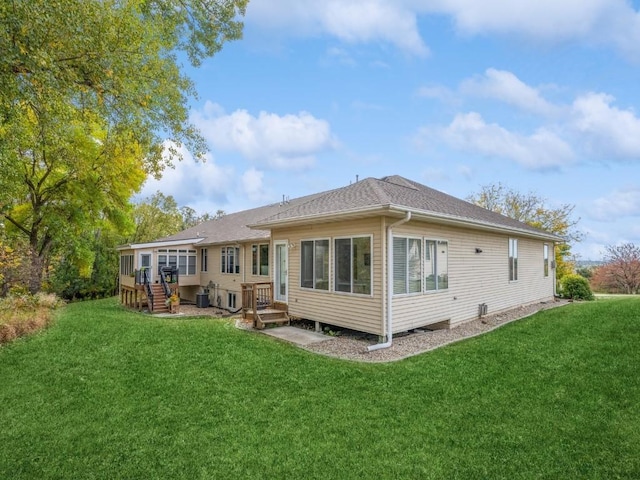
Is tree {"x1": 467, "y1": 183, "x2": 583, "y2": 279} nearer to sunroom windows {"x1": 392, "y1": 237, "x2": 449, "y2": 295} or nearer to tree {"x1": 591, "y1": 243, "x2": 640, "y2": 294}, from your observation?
tree {"x1": 591, "y1": 243, "x2": 640, "y2": 294}

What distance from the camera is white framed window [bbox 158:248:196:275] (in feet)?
56.6

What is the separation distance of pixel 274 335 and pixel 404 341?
310 centimetres

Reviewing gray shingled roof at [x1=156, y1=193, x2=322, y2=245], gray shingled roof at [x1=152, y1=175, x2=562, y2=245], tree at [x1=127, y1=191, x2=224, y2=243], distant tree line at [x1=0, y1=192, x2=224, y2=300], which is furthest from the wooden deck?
tree at [x1=127, y1=191, x2=224, y2=243]

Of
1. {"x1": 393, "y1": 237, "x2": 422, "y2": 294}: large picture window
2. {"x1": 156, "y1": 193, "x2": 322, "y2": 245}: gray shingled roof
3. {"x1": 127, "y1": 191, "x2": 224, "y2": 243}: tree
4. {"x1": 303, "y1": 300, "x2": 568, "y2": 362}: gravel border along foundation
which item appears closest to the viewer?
{"x1": 303, "y1": 300, "x2": 568, "y2": 362}: gravel border along foundation

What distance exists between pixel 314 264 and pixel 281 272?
1906 millimetres

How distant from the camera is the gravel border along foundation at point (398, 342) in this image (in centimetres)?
684

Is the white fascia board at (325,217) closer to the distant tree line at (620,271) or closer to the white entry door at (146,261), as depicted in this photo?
the white entry door at (146,261)

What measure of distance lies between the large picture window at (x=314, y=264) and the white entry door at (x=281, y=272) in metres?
0.94

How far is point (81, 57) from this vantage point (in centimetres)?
465

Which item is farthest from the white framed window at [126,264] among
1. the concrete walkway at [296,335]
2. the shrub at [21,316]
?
the concrete walkway at [296,335]

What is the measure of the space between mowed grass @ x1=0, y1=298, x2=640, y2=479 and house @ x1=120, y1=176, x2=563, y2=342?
1.55m

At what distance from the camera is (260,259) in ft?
46.5

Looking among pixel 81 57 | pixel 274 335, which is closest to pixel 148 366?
pixel 274 335

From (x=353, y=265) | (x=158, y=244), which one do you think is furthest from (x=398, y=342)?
(x=158, y=244)
